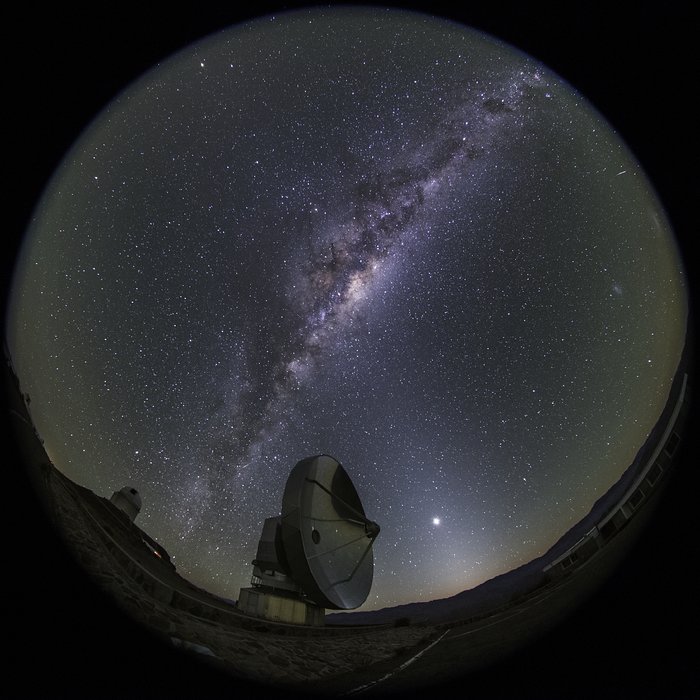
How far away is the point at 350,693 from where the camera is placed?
13.5ft

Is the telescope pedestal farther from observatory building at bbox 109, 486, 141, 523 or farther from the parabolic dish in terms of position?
observatory building at bbox 109, 486, 141, 523

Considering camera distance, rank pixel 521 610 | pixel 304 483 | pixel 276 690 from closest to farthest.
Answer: pixel 276 690
pixel 521 610
pixel 304 483

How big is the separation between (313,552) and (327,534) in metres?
0.50

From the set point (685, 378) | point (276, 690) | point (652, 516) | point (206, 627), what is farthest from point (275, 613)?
point (685, 378)

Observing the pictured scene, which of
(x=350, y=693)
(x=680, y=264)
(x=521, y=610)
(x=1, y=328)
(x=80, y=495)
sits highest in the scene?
(x=680, y=264)

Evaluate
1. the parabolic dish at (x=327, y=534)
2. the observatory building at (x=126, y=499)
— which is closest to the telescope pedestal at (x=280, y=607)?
the parabolic dish at (x=327, y=534)

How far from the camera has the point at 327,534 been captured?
7.03 meters

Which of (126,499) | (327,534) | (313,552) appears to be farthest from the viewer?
(327,534)

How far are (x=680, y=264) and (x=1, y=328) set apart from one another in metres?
6.59

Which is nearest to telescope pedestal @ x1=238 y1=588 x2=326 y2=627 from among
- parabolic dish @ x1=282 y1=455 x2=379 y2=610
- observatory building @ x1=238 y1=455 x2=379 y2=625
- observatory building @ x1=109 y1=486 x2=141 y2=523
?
observatory building @ x1=238 y1=455 x2=379 y2=625

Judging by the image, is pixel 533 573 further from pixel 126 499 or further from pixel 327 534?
pixel 126 499

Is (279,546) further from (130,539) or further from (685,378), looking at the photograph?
(685,378)

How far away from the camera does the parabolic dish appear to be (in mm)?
6430

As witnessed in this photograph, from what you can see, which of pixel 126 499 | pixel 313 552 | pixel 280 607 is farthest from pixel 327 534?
pixel 126 499
